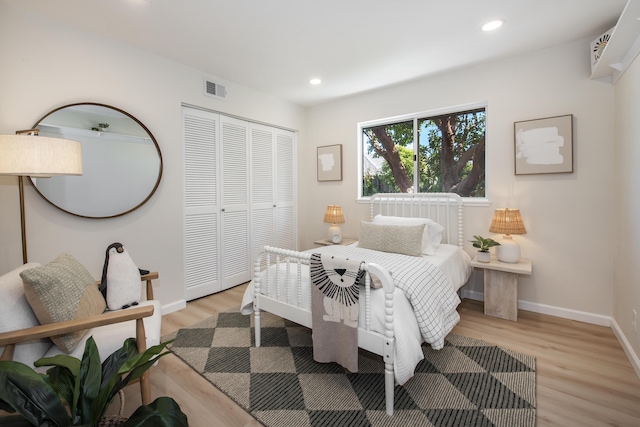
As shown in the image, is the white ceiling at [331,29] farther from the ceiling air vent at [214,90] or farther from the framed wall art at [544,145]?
the framed wall art at [544,145]

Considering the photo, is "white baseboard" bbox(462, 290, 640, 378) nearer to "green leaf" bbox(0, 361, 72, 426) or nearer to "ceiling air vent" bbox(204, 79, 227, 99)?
"green leaf" bbox(0, 361, 72, 426)

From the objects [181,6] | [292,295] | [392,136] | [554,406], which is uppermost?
[181,6]

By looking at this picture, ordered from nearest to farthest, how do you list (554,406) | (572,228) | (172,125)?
(554,406), (572,228), (172,125)

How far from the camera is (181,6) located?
2.18 m

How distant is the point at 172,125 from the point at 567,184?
3.86m

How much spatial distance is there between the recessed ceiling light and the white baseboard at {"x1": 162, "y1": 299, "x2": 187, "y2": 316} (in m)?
3.83

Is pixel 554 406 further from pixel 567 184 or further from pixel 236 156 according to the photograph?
pixel 236 156

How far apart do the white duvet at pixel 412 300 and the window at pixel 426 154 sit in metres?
1.08

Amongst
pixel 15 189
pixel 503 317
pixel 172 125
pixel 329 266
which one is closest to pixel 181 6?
pixel 172 125

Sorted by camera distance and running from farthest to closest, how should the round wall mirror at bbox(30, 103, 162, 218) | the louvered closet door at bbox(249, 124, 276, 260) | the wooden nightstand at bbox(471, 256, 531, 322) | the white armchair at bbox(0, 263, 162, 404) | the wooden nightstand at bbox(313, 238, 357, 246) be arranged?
the louvered closet door at bbox(249, 124, 276, 260)
the wooden nightstand at bbox(313, 238, 357, 246)
the wooden nightstand at bbox(471, 256, 531, 322)
the round wall mirror at bbox(30, 103, 162, 218)
the white armchair at bbox(0, 263, 162, 404)

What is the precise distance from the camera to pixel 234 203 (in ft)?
12.5

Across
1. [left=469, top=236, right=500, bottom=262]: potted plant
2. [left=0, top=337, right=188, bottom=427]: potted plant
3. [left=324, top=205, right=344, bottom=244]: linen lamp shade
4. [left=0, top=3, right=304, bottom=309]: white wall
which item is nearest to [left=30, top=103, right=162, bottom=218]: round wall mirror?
[left=0, top=3, right=304, bottom=309]: white wall

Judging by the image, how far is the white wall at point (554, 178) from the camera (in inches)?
104

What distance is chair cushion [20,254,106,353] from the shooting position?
145 centimetres
